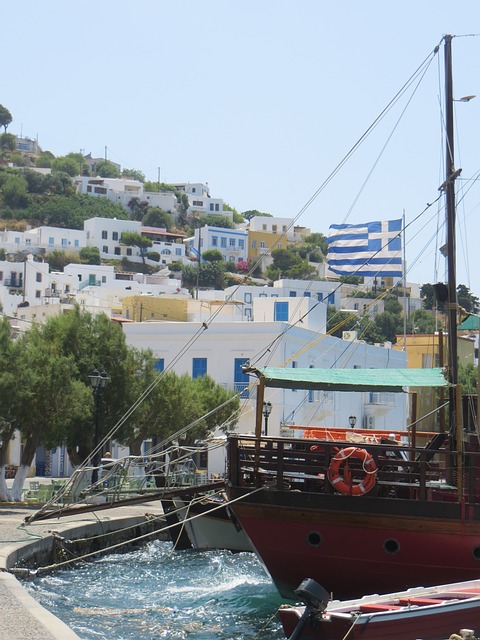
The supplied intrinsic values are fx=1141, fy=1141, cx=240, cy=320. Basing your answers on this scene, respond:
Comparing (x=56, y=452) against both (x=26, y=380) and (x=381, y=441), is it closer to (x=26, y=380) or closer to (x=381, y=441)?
(x=26, y=380)

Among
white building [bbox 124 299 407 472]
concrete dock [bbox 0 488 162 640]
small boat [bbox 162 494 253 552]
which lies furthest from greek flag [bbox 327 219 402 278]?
small boat [bbox 162 494 253 552]

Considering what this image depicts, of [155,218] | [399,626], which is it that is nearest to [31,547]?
[399,626]

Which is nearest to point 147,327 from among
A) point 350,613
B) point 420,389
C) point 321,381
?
point 420,389

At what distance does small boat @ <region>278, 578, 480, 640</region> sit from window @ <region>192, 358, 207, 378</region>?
3332 centimetres

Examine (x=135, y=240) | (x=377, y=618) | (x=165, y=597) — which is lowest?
(x=165, y=597)

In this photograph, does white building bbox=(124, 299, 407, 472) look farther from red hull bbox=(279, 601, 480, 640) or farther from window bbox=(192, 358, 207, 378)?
red hull bbox=(279, 601, 480, 640)

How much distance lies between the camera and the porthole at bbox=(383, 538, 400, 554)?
18.3 m

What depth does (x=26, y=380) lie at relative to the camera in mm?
30938

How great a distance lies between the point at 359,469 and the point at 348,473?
22 cm

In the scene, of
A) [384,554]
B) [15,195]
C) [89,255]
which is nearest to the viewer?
[384,554]

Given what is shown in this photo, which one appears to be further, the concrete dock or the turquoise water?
the turquoise water

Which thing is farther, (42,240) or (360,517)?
(42,240)

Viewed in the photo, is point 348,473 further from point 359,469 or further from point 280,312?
point 280,312

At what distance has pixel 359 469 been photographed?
18.6m
